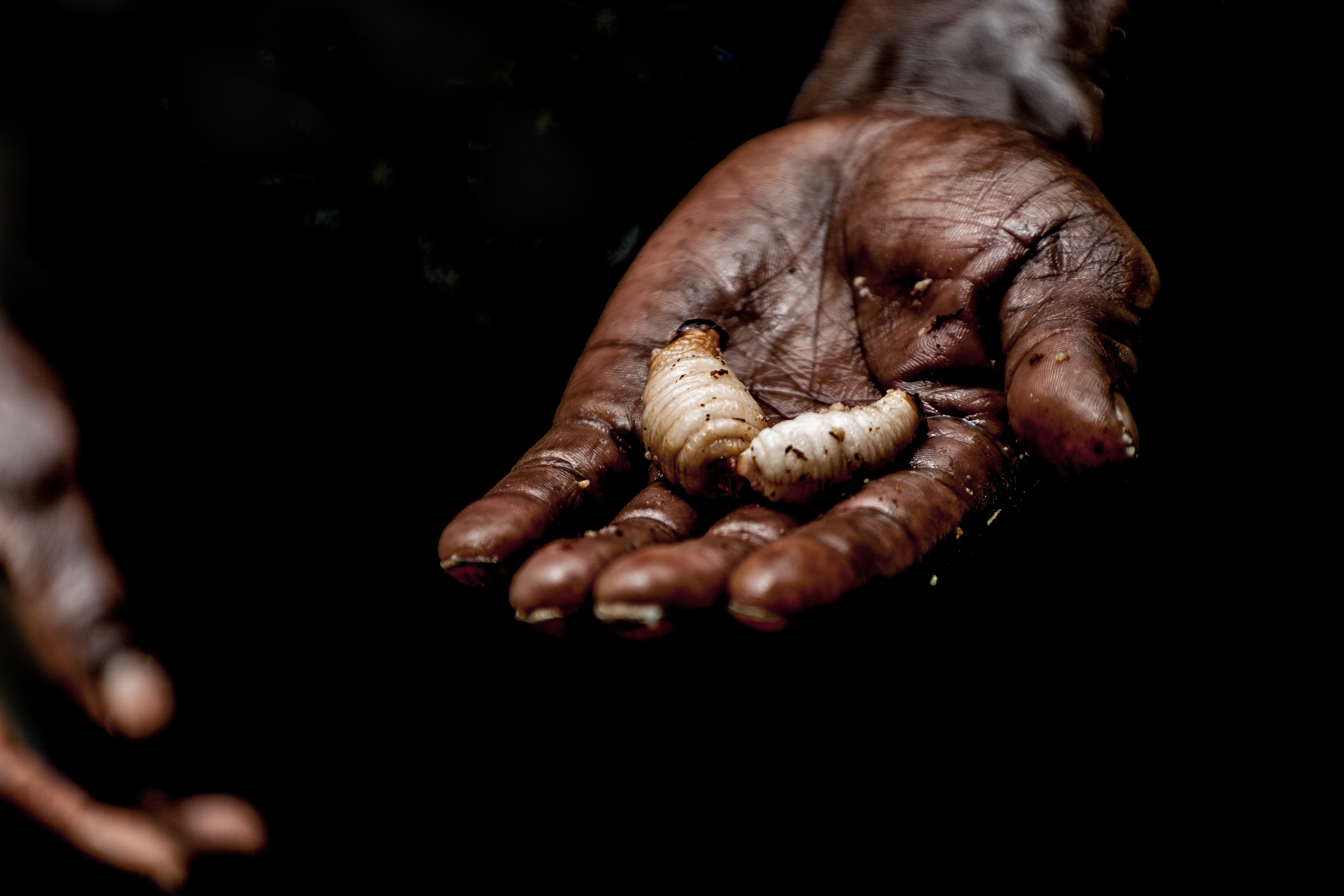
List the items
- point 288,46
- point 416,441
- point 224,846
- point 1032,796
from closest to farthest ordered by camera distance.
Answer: point 224,846 < point 1032,796 < point 288,46 < point 416,441

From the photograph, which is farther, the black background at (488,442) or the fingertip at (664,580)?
the black background at (488,442)

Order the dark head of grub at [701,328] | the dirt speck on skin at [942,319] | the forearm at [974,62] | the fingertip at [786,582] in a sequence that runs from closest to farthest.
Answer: the fingertip at [786,582]
the dirt speck on skin at [942,319]
the dark head of grub at [701,328]
the forearm at [974,62]

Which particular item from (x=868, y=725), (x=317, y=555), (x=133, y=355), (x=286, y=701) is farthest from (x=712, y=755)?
(x=133, y=355)

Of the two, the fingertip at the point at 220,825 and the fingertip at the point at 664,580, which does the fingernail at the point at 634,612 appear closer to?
the fingertip at the point at 664,580

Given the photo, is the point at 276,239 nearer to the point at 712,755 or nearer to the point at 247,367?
the point at 247,367

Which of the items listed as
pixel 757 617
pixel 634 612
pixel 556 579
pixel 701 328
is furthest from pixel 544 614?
pixel 701 328

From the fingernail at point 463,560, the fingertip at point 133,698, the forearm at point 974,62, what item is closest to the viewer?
the fingertip at point 133,698

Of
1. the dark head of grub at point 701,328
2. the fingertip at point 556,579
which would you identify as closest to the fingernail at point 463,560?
the fingertip at point 556,579
